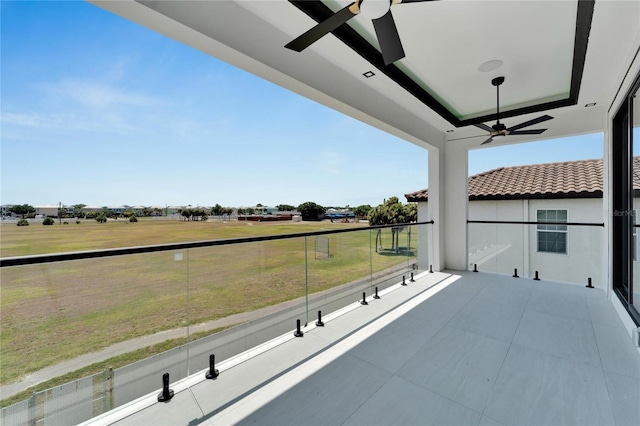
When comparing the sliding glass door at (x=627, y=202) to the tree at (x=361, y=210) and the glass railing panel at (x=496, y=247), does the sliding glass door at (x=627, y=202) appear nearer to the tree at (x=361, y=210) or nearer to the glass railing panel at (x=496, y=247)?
the glass railing panel at (x=496, y=247)

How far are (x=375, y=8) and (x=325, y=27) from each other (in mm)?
295

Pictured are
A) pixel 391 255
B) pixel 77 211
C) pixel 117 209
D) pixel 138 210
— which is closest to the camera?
pixel 391 255

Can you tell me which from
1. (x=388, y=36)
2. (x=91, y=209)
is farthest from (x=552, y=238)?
(x=91, y=209)

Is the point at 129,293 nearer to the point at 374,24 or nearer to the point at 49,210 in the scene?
the point at 374,24

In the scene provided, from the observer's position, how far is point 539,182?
606cm

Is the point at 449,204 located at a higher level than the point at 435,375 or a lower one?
higher

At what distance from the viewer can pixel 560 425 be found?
1.43m

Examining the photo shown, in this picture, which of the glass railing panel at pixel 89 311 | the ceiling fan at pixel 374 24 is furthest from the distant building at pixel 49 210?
the ceiling fan at pixel 374 24

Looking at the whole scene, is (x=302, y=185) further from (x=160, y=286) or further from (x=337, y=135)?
(x=160, y=286)

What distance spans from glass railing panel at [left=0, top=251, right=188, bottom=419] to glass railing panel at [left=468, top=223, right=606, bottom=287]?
16.1 feet

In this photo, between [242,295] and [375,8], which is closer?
[375,8]

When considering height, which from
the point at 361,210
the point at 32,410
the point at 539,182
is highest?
the point at 539,182

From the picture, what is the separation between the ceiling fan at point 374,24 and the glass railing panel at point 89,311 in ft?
5.54

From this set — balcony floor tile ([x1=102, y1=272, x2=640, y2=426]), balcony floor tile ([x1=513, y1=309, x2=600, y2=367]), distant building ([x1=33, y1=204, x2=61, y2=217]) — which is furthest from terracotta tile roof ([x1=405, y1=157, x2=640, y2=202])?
distant building ([x1=33, y1=204, x2=61, y2=217])
